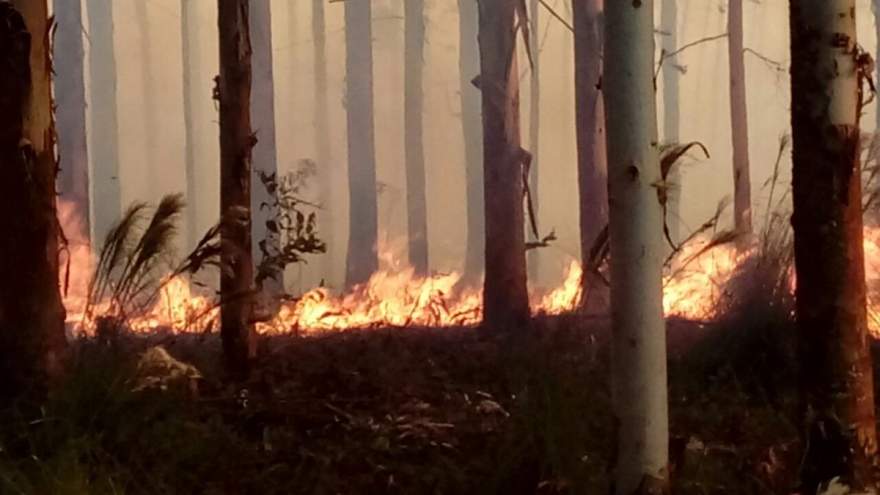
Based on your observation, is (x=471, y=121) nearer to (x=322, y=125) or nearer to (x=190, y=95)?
(x=322, y=125)

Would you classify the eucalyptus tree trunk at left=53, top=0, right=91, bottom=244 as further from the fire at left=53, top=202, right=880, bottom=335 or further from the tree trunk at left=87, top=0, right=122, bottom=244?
the tree trunk at left=87, top=0, right=122, bottom=244

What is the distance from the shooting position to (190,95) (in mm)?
24828

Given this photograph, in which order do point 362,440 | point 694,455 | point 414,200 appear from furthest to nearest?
point 414,200, point 362,440, point 694,455

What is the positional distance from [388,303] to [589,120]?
8.84 feet

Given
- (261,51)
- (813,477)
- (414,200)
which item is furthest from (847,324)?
(414,200)

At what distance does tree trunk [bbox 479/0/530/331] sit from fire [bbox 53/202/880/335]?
392 mm

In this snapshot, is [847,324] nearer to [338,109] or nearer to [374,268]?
[374,268]

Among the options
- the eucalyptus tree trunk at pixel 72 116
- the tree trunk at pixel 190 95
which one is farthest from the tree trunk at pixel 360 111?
the eucalyptus tree trunk at pixel 72 116

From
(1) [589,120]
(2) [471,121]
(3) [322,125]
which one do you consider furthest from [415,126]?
(1) [589,120]

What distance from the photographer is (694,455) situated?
389cm

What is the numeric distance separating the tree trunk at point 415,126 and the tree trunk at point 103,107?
6547mm

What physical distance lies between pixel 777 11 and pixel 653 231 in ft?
77.6

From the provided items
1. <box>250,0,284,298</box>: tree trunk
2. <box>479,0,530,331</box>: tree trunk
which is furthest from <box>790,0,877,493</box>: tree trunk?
<box>250,0,284,298</box>: tree trunk

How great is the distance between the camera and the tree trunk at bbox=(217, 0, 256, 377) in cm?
538
